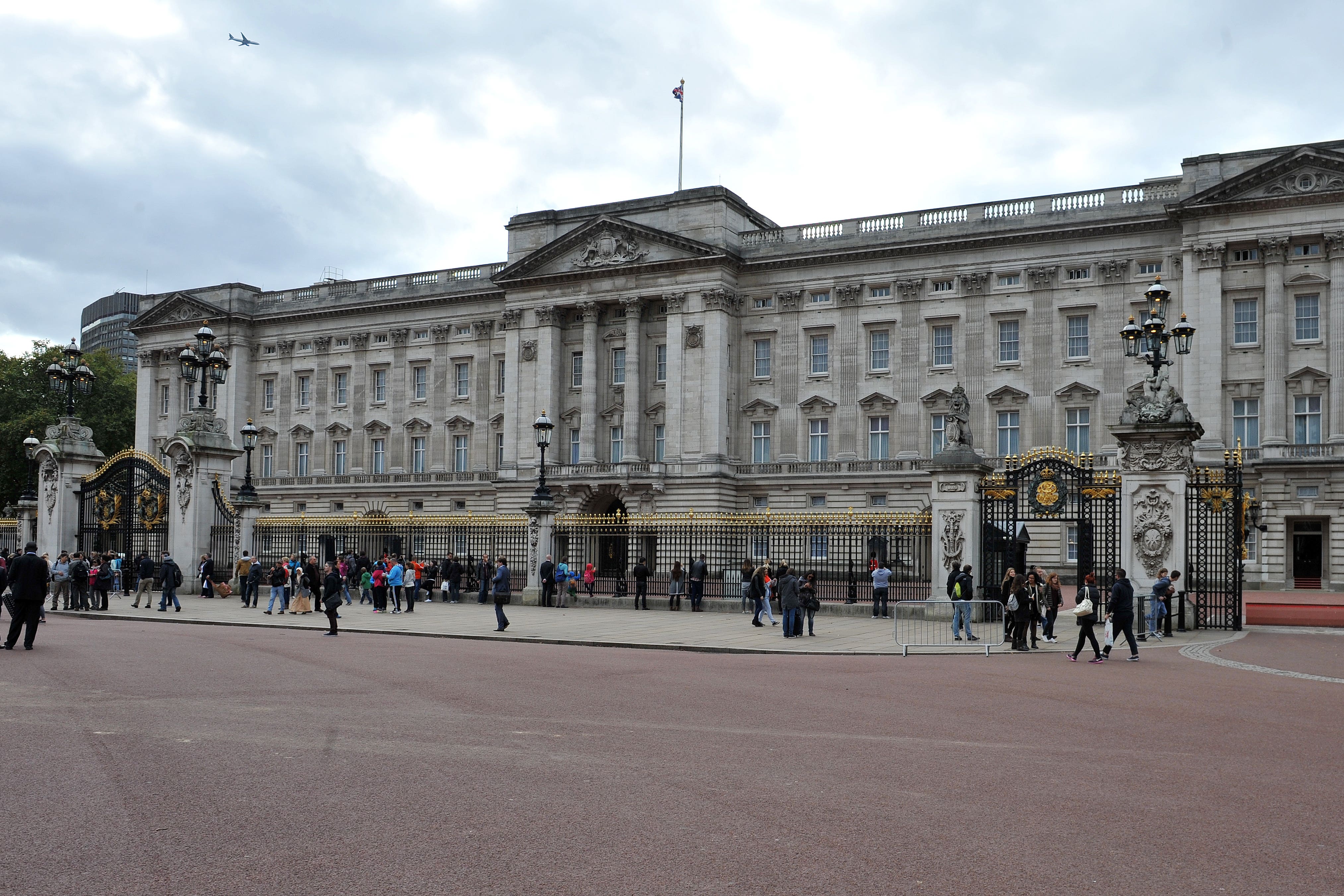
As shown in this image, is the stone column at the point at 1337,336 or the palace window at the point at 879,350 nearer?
the stone column at the point at 1337,336

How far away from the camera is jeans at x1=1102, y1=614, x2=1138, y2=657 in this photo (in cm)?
1855

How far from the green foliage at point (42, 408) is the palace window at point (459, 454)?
2051cm

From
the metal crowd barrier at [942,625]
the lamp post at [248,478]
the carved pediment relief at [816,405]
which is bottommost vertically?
the metal crowd barrier at [942,625]

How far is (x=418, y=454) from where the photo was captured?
2746 inches

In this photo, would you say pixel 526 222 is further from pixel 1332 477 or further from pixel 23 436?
pixel 1332 477

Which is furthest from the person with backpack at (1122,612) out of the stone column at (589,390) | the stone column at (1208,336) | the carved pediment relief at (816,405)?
the stone column at (589,390)

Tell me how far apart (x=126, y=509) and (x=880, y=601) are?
23.5 metres

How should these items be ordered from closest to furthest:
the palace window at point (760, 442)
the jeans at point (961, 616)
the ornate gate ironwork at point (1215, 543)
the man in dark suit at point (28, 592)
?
the man in dark suit at point (28, 592)
the jeans at point (961, 616)
the ornate gate ironwork at point (1215, 543)
the palace window at point (760, 442)

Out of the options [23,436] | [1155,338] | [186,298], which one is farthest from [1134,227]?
[23,436]

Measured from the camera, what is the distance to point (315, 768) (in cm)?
921

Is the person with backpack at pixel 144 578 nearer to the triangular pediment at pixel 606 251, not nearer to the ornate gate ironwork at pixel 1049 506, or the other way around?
the ornate gate ironwork at pixel 1049 506

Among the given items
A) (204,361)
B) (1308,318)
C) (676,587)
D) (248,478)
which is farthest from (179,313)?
(1308,318)

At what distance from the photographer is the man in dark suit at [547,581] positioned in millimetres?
32625

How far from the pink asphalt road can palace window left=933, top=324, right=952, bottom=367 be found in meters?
41.6
